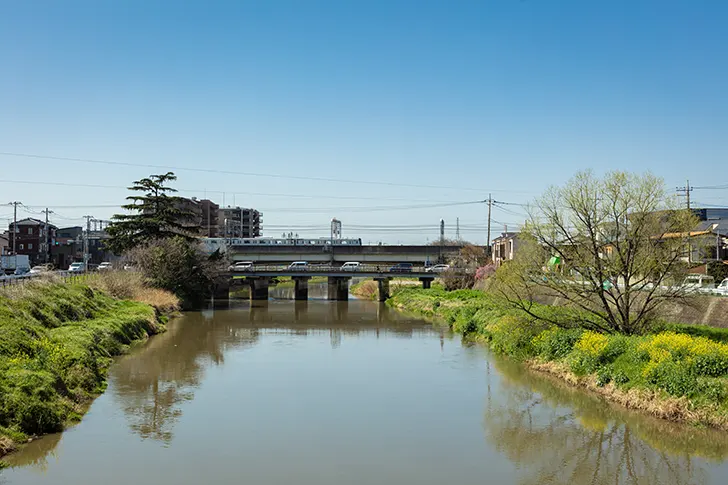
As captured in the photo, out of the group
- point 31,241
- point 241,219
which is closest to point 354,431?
point 31,241

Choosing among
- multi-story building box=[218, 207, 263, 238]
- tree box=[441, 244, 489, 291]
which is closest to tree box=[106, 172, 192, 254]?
tree box=[441, 244, 489, 291]

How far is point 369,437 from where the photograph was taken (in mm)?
17234

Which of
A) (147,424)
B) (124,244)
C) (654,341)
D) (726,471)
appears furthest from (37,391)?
(124,244)

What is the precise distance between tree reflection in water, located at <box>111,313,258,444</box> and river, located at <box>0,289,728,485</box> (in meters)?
0.09

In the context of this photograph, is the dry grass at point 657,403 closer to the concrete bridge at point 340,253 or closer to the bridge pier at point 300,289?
the bridge pier at point 300,289

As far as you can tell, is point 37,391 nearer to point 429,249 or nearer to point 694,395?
point 694,395

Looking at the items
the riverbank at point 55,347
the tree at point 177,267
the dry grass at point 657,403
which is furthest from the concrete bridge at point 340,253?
the dry grass at point 657,403

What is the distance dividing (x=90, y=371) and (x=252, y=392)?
5229 mm

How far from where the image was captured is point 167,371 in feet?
85.6

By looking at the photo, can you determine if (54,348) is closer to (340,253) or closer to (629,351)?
(629,351)

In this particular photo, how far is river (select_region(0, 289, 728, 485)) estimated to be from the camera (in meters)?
14.5

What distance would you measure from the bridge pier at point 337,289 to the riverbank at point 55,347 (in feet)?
104

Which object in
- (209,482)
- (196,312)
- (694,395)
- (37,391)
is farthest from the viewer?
(196,312)

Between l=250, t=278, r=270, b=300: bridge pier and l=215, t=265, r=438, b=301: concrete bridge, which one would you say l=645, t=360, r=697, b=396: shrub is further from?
l=250, t=278, r=270, b=300: bridge pier
